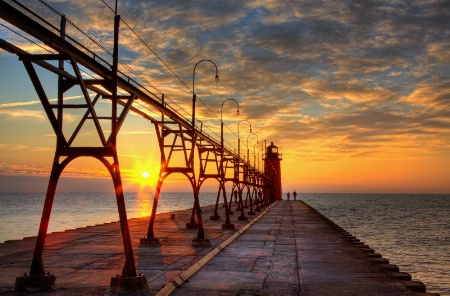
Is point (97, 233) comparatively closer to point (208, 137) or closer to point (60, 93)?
point (208, 137)

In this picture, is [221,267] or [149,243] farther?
[149,243]

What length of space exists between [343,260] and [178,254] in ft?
20.5

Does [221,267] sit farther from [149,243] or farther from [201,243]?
[149,243]

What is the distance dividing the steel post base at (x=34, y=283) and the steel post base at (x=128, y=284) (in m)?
1.56

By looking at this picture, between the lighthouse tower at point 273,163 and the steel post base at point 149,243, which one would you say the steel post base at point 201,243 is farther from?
the lighthouse tower at point 273,163

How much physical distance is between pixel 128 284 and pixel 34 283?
2.28 metres

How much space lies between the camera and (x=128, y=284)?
1130 centimetres

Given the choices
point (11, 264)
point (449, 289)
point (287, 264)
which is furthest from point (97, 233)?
point (449, 289)

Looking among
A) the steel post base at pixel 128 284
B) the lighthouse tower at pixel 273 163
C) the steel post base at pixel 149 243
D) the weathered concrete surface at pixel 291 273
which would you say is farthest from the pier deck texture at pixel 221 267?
the lighthouse tower at pixel 273 163

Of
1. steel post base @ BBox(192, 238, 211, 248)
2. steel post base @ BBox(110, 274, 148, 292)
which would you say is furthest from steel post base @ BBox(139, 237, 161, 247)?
steel post base @ BBox(110, 274, 148, 292)

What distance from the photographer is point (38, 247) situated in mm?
11422

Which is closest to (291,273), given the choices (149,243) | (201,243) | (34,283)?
(201,243)

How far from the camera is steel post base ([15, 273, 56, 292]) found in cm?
1116

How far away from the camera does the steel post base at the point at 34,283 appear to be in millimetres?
11164
